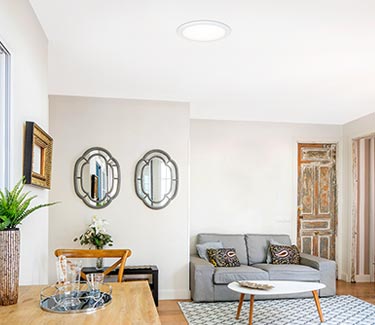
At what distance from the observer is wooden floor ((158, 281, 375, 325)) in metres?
4.57

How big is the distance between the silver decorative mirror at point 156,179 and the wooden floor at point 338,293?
123 centimetres

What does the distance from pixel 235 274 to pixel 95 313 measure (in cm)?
406

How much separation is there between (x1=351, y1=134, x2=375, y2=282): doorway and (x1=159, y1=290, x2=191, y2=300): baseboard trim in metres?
3.01

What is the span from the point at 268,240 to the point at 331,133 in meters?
2.18

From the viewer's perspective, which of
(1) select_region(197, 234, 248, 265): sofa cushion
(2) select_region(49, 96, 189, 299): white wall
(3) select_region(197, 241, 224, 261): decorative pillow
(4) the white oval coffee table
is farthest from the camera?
(1) select_region(197, 234, 248, 265): sofa cushion

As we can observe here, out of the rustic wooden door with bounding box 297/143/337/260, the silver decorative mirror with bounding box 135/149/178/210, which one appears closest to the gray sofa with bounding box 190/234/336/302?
the rustic wooden door with bounding box 297/143/337/260

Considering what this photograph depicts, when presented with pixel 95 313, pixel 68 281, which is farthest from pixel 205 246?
pixel 95 313

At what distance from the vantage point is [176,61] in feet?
12.5

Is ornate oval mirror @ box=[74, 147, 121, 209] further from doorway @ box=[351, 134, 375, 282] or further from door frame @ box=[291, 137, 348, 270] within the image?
doorway @ box=[351, 134, 375, 282]

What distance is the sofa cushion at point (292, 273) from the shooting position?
18.1ft

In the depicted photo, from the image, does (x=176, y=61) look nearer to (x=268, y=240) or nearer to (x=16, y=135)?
(x=16, y=135)

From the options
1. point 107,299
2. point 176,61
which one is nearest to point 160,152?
point 176,61

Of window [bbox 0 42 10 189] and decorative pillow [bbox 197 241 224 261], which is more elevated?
window [bbox 0 42 10 189]

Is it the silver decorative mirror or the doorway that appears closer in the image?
the silver decorative mirror
